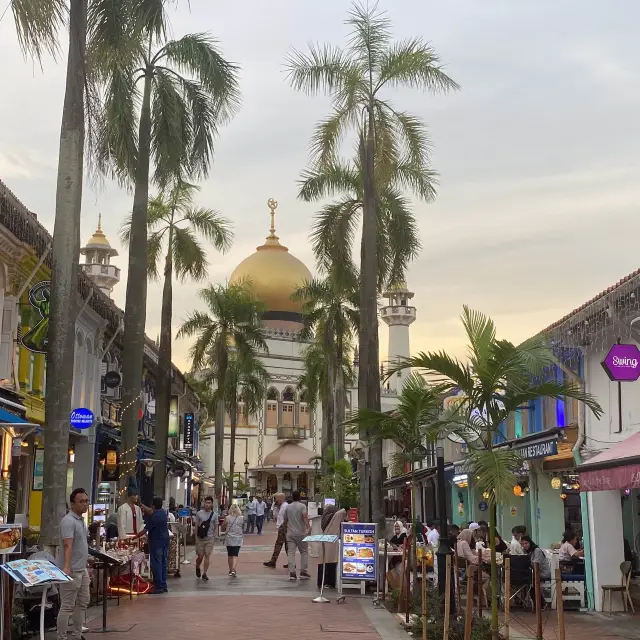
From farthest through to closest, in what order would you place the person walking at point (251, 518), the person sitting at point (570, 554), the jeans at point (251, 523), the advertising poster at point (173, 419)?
the jeans at point (251, 523), the person walking at point (251, 518), the advertising poster at point (173, 419), the person sitting at point (570, 554)

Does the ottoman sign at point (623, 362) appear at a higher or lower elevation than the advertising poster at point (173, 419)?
lower

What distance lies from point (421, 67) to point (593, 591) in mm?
11909

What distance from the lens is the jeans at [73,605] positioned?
10805 mm

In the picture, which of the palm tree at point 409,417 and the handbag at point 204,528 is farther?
the handbag at point 204,528

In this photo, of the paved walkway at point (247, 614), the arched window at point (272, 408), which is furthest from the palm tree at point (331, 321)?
the arched window at point (272, 408)

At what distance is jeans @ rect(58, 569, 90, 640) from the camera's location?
35.4ft

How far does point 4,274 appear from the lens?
69.9 feet

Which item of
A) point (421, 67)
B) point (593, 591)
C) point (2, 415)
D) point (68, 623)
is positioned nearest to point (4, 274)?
point (2, 415)

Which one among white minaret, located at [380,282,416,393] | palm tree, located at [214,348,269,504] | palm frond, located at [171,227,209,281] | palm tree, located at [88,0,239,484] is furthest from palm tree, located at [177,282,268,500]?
white minaret, located at [380,282,416,393]

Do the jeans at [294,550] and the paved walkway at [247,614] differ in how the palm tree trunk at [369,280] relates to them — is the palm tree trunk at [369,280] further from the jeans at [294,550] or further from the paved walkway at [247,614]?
the paved walkway at [247,614]

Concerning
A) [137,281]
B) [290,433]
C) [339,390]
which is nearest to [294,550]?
[137,281]

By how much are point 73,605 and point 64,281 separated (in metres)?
4.81

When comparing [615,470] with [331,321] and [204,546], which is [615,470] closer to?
[204,546]

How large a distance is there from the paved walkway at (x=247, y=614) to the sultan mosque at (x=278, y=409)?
182 ft
